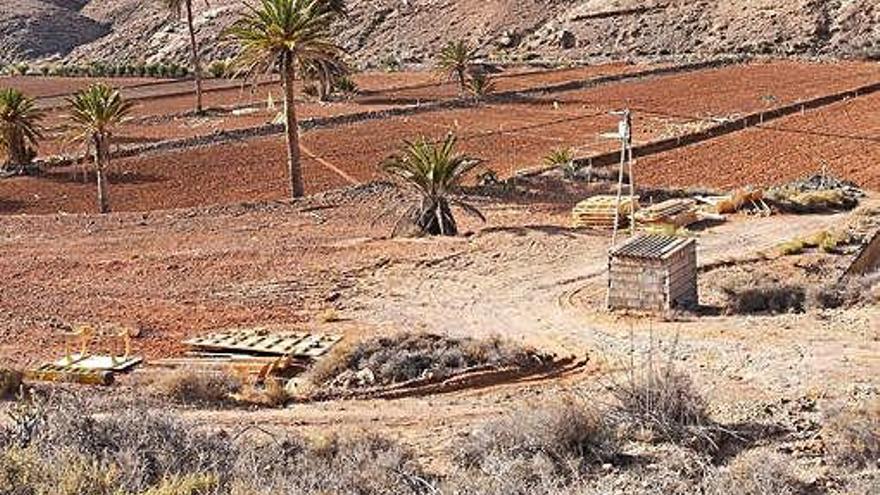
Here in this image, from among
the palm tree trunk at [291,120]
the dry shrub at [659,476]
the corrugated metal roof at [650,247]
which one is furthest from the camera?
the palm tree trunk at [291,120]

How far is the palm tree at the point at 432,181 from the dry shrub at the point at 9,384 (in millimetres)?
13009

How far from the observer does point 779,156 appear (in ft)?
129

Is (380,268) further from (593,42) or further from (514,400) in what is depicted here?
(593,42)

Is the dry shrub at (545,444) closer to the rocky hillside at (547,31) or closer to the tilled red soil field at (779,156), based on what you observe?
the tilled red soil field at (779,156)

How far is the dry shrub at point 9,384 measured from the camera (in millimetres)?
14305

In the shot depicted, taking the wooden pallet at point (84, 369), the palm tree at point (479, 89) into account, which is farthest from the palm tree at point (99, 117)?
the palm tree at point (479, 89)

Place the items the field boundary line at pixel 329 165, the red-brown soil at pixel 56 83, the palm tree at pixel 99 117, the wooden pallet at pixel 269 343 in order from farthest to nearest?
the red-brown soil at pixel 56 83
the field boundary line at pixel 329 165
the palm tree at pixel 99 117
the wooden pallet at pixel 269 343

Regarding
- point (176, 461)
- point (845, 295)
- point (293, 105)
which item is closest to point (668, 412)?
point (176, 461)

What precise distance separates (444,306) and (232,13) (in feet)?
349

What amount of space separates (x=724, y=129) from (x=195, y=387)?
3446cm

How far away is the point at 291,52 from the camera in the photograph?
31469 millimetres

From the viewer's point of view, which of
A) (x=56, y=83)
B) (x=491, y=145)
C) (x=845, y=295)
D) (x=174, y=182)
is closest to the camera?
(x=845, y=295)

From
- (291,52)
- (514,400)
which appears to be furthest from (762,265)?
(291,52)

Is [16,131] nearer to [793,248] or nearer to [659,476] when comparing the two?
[793,248]
